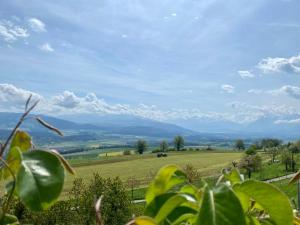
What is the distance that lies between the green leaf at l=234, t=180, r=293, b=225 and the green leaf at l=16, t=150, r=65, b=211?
29 cm

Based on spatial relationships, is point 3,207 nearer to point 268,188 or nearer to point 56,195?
point 56,195

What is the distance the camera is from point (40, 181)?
0.63m

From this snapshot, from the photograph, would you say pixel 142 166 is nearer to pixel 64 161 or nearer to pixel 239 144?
pixel 239 144

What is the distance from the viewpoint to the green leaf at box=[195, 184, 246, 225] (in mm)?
556

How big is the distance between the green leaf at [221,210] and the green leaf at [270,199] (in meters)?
0.12

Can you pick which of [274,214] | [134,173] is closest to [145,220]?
[274,214]

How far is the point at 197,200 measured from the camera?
29.8 inches

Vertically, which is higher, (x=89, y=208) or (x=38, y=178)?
(x=38, y=178)

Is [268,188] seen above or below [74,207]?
above

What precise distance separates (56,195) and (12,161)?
166mm

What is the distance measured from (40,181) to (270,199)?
35cm

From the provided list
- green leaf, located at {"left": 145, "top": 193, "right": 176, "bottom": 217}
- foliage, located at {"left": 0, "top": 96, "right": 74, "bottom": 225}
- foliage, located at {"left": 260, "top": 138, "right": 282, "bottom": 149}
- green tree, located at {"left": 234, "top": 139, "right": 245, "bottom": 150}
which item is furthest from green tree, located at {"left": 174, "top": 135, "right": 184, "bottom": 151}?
foliage, located at {"left": 0, "top": 96, "right": 74, "bottom": 225}

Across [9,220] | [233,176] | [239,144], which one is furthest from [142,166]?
[9,220]

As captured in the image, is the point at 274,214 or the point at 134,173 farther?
the point at 134,173
